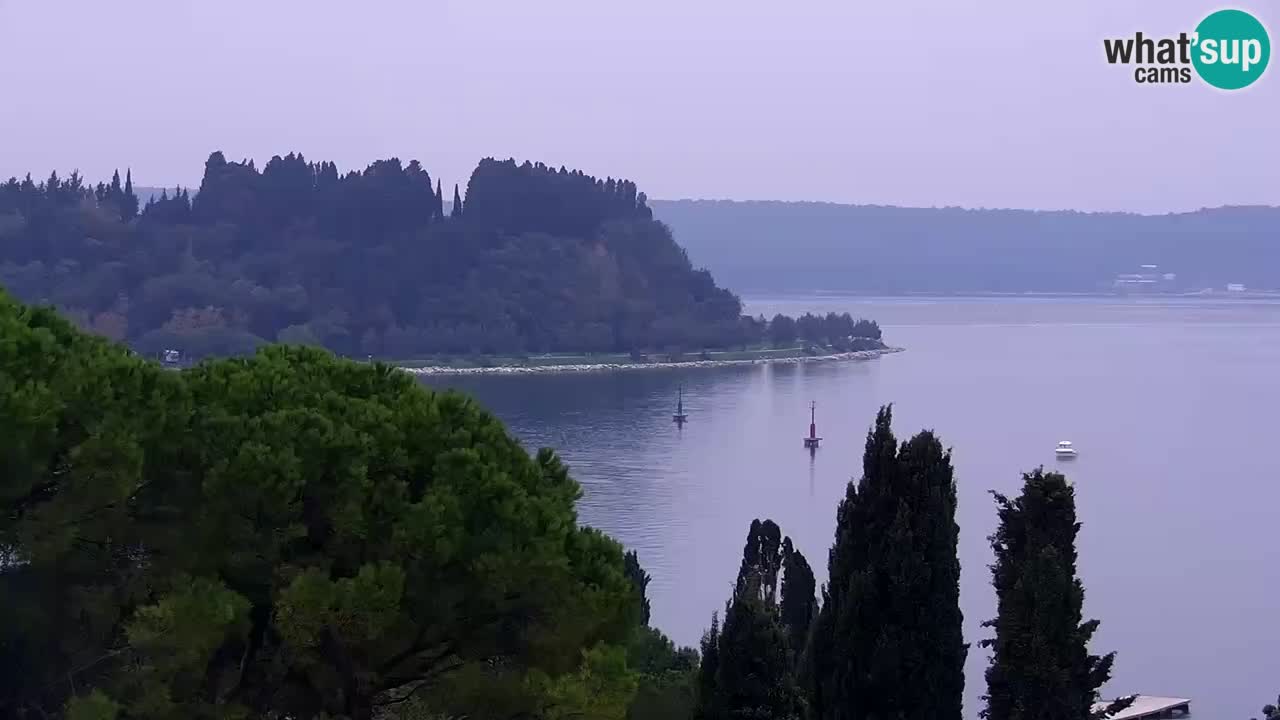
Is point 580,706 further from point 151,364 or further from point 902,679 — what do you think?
point 151,364

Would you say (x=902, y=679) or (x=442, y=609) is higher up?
(x=442, y=609)

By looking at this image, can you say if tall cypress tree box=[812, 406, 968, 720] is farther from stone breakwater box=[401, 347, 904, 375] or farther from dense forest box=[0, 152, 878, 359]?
dense forest box=[0, 152, 878, 359]

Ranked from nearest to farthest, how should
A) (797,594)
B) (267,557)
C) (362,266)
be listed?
(267,557) → (797,594) → (362,266)

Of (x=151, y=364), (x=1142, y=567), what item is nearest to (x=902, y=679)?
(x=151, y=364)

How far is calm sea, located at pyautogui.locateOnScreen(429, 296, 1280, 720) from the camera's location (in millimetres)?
17781

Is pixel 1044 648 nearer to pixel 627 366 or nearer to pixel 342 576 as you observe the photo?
pixel 342 576

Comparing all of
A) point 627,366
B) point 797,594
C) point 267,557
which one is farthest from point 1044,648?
point 627,366

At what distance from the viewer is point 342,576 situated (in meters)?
5.42

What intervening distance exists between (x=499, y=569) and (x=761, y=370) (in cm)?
5130

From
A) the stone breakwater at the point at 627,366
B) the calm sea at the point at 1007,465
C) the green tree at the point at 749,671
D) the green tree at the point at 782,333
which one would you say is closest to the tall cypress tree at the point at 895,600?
the green tree at the point at 749,671

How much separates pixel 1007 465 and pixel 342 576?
25.9 m

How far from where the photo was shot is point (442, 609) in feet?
17.9

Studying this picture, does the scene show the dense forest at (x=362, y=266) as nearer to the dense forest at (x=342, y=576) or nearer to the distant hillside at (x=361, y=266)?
the distant hillside at (x=361, y=266)

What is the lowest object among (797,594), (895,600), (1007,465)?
(1007,465)
